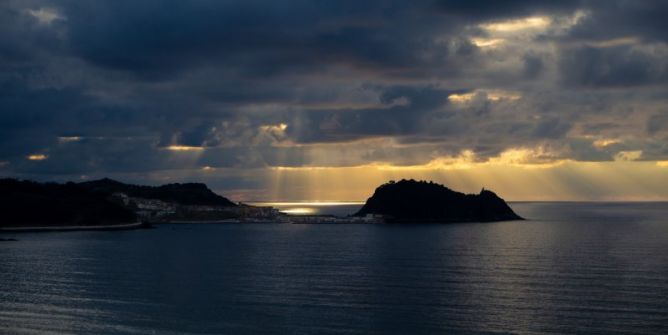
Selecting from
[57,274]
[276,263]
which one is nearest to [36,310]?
[57,274]

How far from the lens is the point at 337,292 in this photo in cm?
8719

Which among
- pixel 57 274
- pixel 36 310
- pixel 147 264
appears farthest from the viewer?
pixel 147 264

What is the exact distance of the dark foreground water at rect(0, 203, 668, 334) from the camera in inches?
2640

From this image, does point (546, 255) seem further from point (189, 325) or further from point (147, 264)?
point (189, 325)

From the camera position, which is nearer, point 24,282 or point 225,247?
point 24,282

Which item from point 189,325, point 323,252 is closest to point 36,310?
point 189,325

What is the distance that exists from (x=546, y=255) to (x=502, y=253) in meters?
10.1

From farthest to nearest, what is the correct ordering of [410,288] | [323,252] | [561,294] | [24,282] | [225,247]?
[225,247] → [323,252] → [24,282] → [410,288] → [561,294]

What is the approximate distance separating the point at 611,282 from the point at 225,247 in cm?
10673

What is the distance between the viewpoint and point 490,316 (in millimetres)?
70875

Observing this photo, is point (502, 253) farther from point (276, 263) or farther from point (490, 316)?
point (490, 316)

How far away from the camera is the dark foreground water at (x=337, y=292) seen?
6706 centimetres

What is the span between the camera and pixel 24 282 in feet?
319

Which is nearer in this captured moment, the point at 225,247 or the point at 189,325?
the point at 189,325
